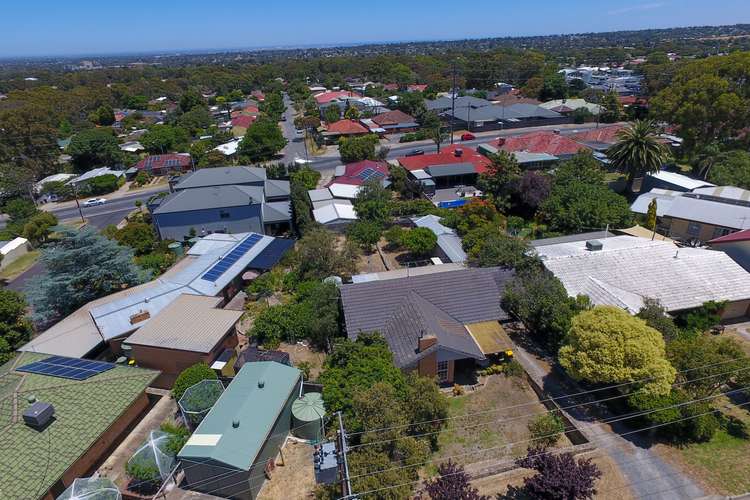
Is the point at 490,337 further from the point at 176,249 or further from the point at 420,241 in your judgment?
the point at 176,249

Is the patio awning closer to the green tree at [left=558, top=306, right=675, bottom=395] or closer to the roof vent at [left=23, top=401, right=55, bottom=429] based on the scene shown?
the green tree at [left=558, top=306, right=675, bottom=395]

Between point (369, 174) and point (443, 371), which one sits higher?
point (369, 174)

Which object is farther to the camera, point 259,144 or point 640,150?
point 259,144

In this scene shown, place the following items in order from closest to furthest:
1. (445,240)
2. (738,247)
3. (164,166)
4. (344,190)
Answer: (738,247) < (445,240) < (344,190) < (164,166)

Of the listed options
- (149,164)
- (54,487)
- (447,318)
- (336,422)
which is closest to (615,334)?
(447,318)

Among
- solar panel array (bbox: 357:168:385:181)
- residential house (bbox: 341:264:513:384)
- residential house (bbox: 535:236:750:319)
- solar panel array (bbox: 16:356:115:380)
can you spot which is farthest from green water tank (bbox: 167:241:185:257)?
residential house (bbox: 535:236:750:319)

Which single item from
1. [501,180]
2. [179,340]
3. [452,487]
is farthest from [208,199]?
[452,487]

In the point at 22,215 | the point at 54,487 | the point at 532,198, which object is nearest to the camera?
the point at 54,487

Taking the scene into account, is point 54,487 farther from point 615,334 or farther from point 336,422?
point 615,334
